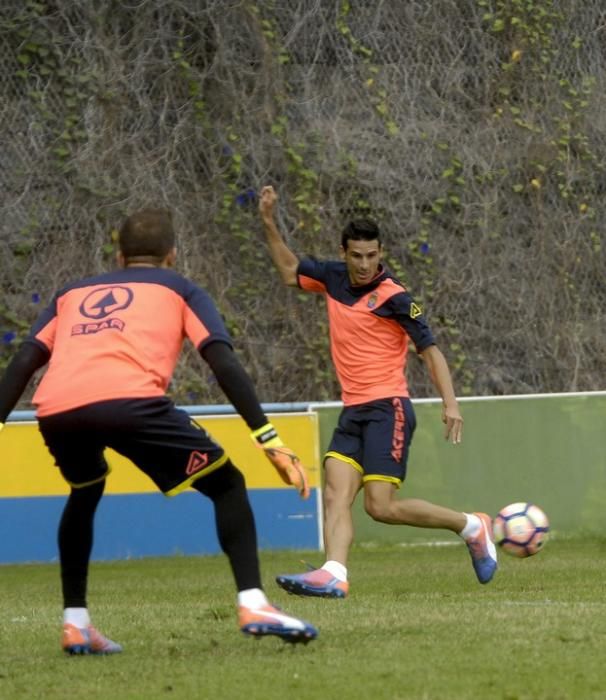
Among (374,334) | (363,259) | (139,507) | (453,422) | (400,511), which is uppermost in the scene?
(363,259)

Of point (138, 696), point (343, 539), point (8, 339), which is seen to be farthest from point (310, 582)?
point (8, 339)

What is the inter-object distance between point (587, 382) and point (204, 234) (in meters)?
3.92

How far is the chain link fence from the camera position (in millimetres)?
13828

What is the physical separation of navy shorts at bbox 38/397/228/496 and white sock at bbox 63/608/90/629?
0.67 meters

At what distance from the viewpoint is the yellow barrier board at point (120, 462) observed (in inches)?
485

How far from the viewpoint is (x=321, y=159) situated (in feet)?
47.1

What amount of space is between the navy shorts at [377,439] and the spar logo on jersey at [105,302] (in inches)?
121

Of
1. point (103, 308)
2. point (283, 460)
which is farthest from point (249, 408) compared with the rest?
point (103, 308)

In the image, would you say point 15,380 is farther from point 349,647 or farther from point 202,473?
point 349,647

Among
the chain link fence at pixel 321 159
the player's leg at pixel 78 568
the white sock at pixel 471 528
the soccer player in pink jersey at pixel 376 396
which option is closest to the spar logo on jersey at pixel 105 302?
the player's leg at pixel 78 568

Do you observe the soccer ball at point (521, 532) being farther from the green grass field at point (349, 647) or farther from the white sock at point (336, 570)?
the white sock at point (336, 570)

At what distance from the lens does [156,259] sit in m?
6.23

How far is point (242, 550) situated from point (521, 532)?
9.95 ft

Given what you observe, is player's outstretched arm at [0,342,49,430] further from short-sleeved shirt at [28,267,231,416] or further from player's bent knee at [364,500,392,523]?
player's bent knee at [364,500,392,523]
